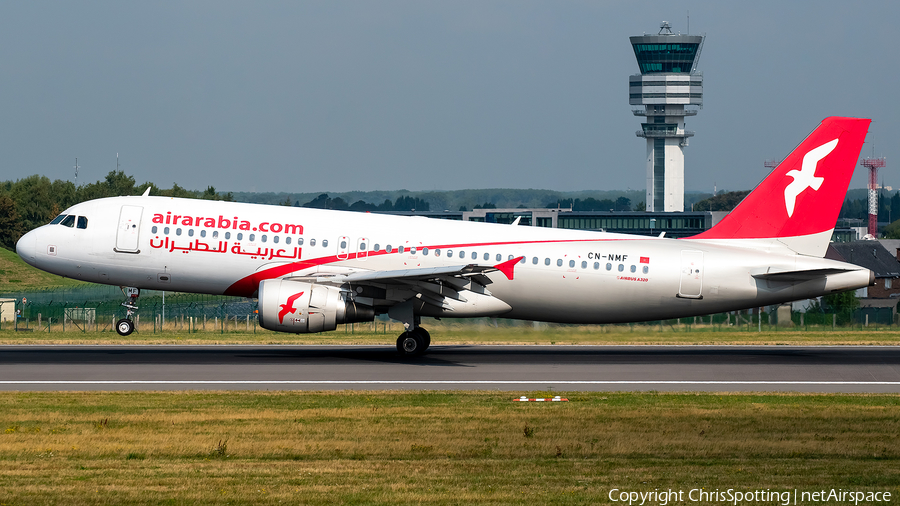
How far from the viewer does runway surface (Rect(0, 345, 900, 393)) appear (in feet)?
82.2

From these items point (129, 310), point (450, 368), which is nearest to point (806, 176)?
point (450, 368)

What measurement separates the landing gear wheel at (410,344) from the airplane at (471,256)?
0.04 m

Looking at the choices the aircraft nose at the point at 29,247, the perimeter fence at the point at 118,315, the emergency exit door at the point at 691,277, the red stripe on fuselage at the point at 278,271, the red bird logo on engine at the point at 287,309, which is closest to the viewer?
the red bird logo on engine at the point at 287,309

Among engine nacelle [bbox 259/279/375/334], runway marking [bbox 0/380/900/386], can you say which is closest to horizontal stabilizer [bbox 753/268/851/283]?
runway marking [bbox 0/380/900/386]

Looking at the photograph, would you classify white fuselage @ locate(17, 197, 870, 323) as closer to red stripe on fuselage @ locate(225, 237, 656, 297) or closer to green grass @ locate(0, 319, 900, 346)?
red stripe on fuselage @ locate(225, 237, 656, 297)

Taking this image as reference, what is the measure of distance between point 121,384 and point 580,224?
142 m

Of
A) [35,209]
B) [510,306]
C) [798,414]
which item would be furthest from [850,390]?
[35,209]

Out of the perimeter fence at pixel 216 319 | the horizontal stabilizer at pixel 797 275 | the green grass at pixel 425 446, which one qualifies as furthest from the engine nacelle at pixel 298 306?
the perimeter fence at pixel 216 319

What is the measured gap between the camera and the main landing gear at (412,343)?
31.3 metres

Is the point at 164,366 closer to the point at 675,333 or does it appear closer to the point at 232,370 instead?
the point at 232,370

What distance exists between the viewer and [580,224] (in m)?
163

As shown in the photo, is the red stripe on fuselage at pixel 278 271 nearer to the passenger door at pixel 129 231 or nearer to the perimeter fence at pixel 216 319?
the passenger door at pixel 129 231

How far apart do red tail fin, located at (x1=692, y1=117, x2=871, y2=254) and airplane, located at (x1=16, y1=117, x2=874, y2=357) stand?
0.04 meters

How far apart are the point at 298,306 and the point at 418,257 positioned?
188 inches
